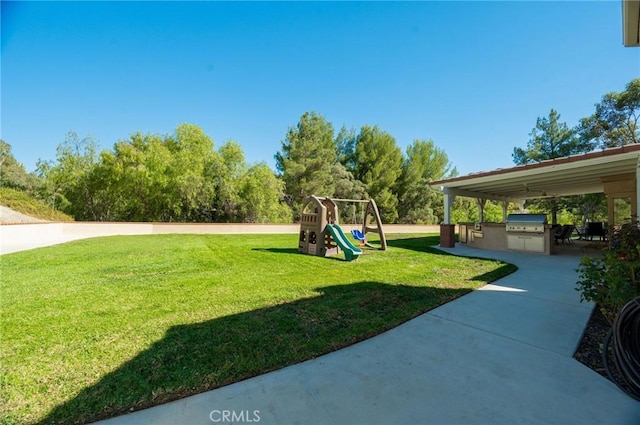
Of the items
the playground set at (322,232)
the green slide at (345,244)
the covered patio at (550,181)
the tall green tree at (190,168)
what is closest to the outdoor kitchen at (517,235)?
the covered patio at (550,181)

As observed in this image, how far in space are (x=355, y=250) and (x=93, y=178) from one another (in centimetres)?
2156

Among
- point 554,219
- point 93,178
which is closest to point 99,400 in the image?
point 93,178

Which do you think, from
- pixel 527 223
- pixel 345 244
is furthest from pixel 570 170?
pixel 345 244

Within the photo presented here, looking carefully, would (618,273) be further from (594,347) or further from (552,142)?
(552,142)

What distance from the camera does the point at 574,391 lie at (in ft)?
6.38

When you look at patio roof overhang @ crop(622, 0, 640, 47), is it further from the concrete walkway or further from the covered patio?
the concrete walkway

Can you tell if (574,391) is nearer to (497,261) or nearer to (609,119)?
(497,261)

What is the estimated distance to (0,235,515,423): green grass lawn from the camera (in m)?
1.94

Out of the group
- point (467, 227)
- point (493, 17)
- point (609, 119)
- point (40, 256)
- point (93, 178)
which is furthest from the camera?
point (93, 178)

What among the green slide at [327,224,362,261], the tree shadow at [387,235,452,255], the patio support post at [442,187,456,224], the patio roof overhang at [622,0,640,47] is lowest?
the tree shadow at [387,235,452,255]

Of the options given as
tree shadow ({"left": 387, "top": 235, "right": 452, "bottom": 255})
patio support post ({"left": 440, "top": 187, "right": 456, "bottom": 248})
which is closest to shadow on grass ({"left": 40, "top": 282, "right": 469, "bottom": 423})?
tree shadow ({"left": 387, "top": 235, "right": 452, "bottom": 255})

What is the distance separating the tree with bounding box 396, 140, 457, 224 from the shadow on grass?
25.6m

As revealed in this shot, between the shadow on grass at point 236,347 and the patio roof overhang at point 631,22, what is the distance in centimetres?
417

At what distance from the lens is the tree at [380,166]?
88.5 ft
